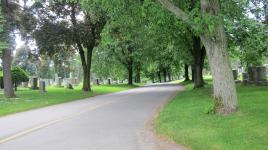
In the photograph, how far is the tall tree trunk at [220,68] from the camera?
13.7 meters

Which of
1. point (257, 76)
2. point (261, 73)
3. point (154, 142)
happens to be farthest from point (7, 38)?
point (154, 142)

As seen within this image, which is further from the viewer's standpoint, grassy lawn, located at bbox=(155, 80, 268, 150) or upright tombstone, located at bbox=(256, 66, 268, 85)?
upright tombstone, located at bbox=(256, 66, 268, 85)

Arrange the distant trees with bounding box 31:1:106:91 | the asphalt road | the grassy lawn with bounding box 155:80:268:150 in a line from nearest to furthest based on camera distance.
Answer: the grassy lawn with bounding box 155:80:268:150 < the asphalt road < the distant trees with bounding box 31:1:106:91

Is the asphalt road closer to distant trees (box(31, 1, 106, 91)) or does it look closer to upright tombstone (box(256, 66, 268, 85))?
upright tombstone (box(256, 66, 268, 85))

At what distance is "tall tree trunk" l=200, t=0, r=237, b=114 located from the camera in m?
Answer: 13.7

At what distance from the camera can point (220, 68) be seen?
13.8m

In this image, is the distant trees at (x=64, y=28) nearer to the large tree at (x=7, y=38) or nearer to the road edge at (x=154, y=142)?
the large tree at (x=7, y=38)

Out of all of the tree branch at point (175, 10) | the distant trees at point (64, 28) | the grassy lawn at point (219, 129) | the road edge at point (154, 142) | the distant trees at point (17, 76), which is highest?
the distant trees at point (64, 28)

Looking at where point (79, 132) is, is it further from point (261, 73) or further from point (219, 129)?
point (261, 73)

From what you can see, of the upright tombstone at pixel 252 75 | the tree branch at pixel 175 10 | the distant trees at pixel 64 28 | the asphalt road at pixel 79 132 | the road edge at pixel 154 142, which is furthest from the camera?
the distant trees at pixel 64 28

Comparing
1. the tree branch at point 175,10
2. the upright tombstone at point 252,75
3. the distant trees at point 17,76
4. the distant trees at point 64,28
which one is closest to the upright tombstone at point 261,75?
the upright tombstone at point 252,75

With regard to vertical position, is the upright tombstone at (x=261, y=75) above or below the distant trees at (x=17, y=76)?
below

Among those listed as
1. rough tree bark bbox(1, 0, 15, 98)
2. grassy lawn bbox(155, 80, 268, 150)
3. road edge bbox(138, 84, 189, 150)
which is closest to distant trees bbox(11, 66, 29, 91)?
rough tree bark bbox(1, 0, 15, 98)

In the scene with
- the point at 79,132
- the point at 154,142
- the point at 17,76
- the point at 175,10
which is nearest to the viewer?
the point at 154,142
